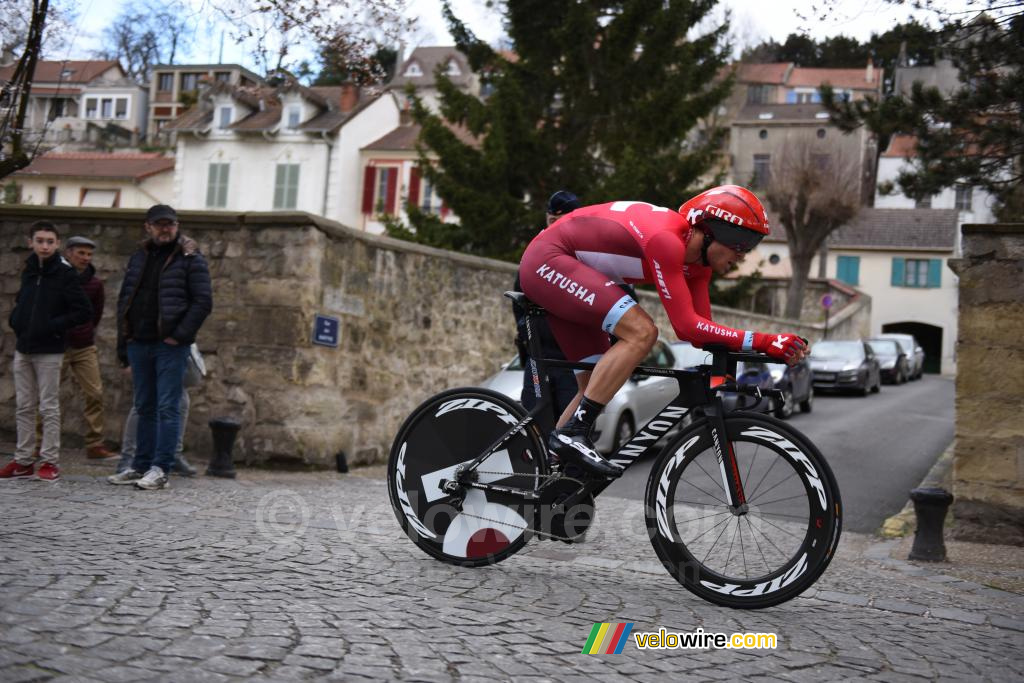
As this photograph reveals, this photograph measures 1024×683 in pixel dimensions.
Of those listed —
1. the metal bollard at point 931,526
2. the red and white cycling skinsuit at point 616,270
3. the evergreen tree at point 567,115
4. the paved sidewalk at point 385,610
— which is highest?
the evergreen tree at point 567,115

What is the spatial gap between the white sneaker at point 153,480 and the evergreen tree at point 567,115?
50.7ft

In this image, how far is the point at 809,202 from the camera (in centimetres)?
4391

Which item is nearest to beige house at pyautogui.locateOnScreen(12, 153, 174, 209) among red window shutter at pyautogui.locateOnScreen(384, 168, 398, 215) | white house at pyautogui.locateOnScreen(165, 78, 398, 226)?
white house at pyautogui.locateOnScreen(165, 78, 398, 226)

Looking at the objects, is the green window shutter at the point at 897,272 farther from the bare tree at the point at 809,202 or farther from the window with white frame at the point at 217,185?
the window with white frame at the point at 217,185

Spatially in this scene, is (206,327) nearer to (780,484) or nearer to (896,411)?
(780,484)

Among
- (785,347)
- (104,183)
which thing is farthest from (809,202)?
(785,347)

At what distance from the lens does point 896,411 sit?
20.2 m

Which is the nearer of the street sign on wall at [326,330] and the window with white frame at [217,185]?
the street sign on wall at [326,330]

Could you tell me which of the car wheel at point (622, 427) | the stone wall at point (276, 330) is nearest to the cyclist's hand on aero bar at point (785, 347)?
the stone wall at point (276, 330)

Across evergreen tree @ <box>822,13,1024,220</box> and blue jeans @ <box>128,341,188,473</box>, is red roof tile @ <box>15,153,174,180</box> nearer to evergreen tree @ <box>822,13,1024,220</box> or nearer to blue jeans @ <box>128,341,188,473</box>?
evergreen tree @ <box>822,13,1024,220</box>

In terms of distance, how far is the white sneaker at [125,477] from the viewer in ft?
23.6

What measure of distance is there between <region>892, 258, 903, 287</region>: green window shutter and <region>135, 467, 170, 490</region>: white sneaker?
51.8m

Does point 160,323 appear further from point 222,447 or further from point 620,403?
point 620,403

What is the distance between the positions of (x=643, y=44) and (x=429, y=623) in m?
21.6
